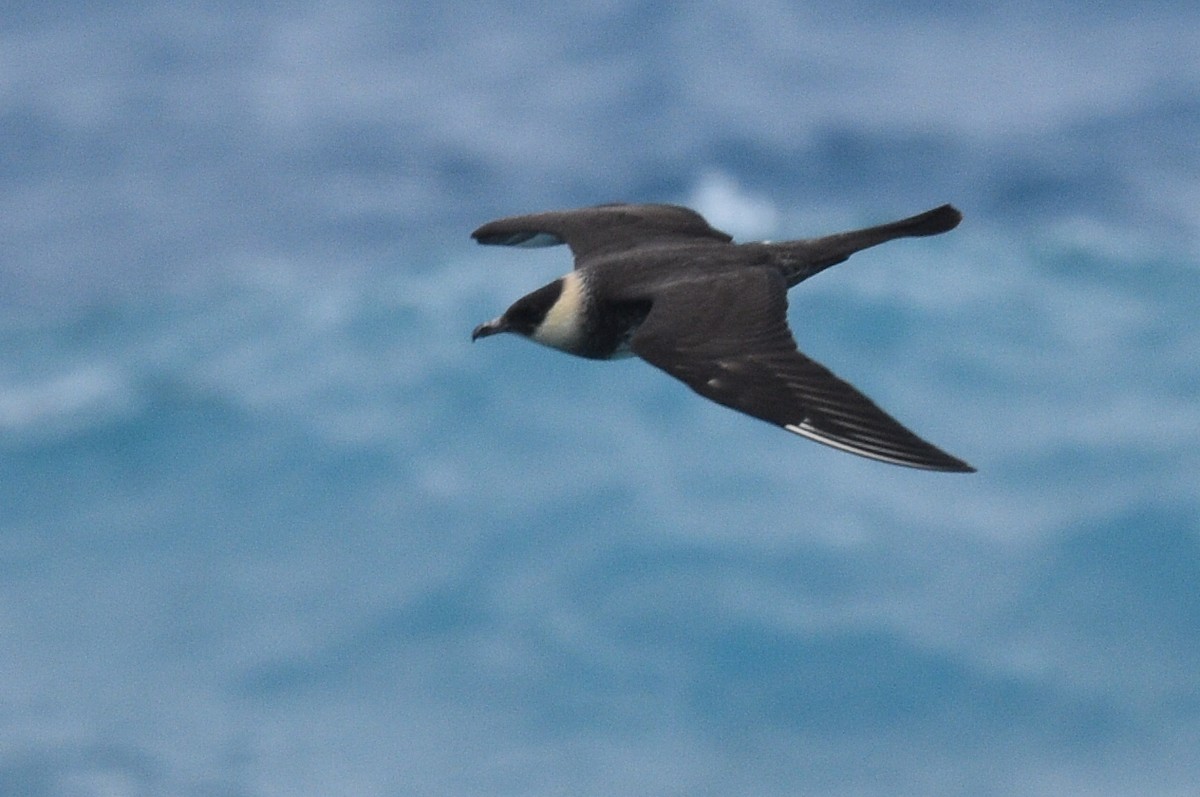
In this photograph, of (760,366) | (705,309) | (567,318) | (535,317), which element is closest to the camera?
(760,366)

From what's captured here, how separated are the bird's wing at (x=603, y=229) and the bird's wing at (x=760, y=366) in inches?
57.7

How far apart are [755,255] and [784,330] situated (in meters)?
0.89

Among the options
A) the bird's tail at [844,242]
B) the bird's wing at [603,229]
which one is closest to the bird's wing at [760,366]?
the bird's tail at [844,242]

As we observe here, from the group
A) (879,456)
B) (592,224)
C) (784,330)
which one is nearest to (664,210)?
(592,224)

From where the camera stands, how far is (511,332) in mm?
9492

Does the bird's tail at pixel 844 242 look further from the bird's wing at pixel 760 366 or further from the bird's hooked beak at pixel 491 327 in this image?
→ the bird's hooked beak at pixel 491 327

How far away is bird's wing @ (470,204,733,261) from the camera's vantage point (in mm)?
9914

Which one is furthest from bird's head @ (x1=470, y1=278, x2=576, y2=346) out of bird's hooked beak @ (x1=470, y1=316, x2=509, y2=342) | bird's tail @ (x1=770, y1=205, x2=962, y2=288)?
bird's tail @ (x1=770, y1=205, x2=962, y2=288)

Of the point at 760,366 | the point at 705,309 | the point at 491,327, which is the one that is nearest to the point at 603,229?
the point at 491,327

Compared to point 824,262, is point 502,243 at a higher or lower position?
higher

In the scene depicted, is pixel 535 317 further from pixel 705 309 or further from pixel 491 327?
pixel 705 309

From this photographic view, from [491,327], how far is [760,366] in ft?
6.93

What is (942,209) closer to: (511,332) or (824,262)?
(824,262)

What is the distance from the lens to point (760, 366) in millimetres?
7785
